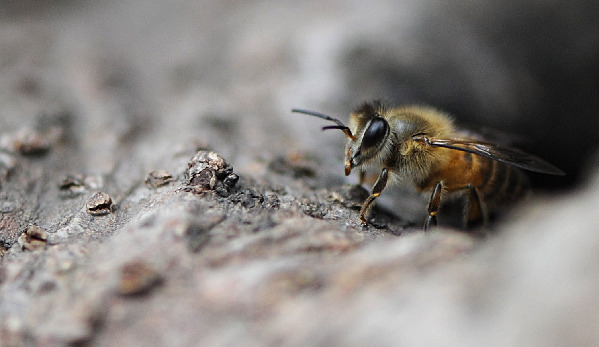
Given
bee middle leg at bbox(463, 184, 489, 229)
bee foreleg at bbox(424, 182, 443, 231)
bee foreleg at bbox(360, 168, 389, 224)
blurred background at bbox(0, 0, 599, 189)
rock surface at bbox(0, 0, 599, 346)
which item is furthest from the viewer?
blurred background at bbox(0, 0, 599, 189)

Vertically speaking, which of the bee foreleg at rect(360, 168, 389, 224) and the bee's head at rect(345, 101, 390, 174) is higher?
the bee's head at rect(345, 101, 390, 174)

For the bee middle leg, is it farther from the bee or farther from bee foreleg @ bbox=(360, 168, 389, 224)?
bee foreleg @ bbox=(360, 168, 389, 224)

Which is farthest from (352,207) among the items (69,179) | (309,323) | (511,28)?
(511,28)

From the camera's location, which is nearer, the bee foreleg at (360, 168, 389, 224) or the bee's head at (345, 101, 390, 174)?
the bee foreleg at (360, 168, 389, 224)

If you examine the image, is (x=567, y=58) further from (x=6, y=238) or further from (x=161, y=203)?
(x=6, y=238)

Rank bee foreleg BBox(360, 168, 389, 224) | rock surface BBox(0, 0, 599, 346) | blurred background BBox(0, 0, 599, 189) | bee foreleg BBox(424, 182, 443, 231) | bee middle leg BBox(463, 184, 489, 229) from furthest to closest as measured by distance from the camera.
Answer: blurred background BBox(0, 0, 599, 189)
bee middle leg BBox(463, 184, 489, 229)
bee foreleg BBox(424, 182, 443, 231)
bee foreleg BBox(360, 168, 389, 224)
rock surface BBox(0, 0, 599, 346)

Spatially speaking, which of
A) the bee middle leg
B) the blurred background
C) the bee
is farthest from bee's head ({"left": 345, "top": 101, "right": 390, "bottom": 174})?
the bee middle leg

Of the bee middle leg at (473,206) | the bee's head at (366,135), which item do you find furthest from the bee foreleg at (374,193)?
the bee middle leg at (473,206)

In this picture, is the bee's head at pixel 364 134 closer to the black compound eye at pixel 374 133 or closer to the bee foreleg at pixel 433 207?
the black compound eye at pixel 374 133
